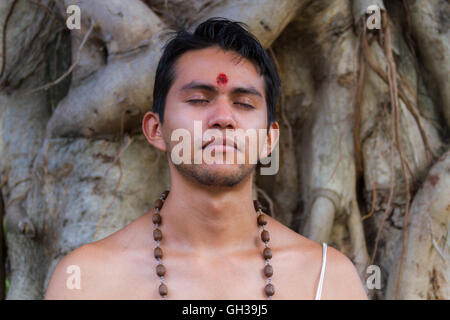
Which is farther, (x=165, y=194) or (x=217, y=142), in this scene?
(x=165, y=194)

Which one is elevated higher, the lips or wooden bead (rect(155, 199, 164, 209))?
the lips

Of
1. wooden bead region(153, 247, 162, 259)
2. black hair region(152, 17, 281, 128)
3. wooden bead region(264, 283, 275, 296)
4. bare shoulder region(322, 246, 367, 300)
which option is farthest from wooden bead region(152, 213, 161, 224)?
bare shoulder region(322, 246, 367, 300)

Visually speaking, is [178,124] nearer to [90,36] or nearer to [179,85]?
[179,85]

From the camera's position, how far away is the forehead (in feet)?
6.66

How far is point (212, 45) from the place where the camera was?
2109 mm

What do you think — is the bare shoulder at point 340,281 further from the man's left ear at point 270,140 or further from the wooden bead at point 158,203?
the wooden bead at point 158,203

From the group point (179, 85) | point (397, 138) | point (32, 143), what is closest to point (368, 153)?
point (397, 138)

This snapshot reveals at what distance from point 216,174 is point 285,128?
1303mm

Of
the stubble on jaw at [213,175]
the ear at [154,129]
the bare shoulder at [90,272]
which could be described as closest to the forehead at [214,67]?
the ear at [154,129]

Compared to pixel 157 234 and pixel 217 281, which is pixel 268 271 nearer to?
pixel 217 281

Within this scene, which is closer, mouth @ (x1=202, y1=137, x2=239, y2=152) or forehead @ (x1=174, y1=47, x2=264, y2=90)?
mouth @ (x1=202, y1=137, x2=239, y2=152)

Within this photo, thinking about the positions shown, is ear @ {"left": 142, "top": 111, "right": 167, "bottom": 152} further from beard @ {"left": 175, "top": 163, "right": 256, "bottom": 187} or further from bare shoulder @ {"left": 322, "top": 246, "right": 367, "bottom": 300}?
bare shoulder @ {"left": 322, "top": 246, "right": 367, "bottom": 300}

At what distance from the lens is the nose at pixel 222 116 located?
1.92 metres

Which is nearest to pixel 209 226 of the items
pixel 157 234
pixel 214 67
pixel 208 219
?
pixel 208 219
